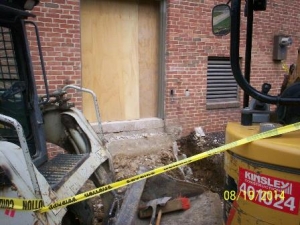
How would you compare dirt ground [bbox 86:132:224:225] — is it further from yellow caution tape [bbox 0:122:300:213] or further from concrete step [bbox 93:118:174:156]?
yellow caution tape [bbox 0:122:300:213]

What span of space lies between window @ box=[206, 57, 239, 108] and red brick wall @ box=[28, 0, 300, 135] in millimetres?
→ 172

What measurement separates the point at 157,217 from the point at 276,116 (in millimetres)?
1786

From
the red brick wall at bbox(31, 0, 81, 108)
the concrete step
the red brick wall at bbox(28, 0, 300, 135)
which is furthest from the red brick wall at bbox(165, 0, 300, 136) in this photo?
the red brick wall at bbox(31, 0, 81, 108)

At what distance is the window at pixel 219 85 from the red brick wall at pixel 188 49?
0.57 ft

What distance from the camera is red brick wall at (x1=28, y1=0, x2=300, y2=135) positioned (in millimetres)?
5531

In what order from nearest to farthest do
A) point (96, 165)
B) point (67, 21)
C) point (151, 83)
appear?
point (96, 165), point (67, 21), point (151, 83)

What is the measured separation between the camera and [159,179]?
13.2 feet

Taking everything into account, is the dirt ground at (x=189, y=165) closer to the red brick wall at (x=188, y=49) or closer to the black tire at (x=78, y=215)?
the red brick wall at (x=188, y=49)

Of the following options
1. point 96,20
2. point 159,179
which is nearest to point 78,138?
point 159,179

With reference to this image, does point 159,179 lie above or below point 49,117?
below

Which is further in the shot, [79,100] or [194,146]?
[194,146]

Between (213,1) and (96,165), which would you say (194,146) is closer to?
(213,1)

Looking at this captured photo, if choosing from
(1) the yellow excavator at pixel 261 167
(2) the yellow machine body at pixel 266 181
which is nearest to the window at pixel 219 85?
(1) the yellow excavator at pixel 261 167

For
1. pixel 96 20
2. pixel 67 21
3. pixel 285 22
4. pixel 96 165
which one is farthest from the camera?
pixel 285 22
